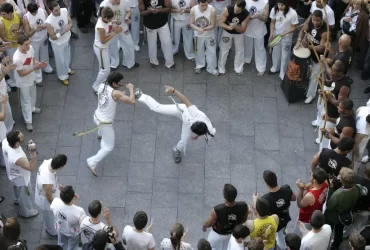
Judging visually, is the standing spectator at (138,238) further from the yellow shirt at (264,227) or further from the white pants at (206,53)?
the white pants at (206,53)

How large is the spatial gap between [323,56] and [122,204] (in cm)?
445

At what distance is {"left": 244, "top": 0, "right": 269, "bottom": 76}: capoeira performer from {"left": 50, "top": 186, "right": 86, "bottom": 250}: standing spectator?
5.43 meters

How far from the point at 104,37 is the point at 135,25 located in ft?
5.00

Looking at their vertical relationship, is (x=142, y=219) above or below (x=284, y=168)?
above

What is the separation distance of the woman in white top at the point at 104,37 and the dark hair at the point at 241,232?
211 inches

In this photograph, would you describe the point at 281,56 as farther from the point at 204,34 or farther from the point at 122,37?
the point at 122,37

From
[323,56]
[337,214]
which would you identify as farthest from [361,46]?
[337,214]

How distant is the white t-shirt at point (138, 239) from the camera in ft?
30.1

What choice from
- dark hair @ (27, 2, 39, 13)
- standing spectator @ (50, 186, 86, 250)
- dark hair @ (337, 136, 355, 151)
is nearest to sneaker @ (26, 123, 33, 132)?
dark hair @ (27, 2, 39, 13)

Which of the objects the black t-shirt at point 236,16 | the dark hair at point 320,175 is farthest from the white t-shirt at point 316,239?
the black t-shirt at point 236,16

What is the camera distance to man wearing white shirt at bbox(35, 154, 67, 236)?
982 centimetres

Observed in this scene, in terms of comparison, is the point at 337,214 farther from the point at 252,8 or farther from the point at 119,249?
the point at 252,8

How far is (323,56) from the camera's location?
1219 centimetres

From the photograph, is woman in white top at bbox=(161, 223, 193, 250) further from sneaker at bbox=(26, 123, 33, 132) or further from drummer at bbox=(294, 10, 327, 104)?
drummer at bbox=(294, 10, 327, 104)
